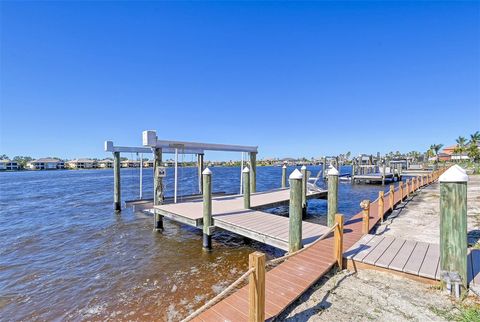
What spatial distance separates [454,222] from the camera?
11.0ft

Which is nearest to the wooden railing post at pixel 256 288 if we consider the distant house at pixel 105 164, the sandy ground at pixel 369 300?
the sandy ground at pixel 369 300

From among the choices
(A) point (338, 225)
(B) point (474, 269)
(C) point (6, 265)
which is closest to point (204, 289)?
(A) point (338, 225)

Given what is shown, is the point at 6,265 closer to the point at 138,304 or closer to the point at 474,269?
the point at 138,304

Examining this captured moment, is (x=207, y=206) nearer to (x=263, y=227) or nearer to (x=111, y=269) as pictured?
(x=263, y=227)

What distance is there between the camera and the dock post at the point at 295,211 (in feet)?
16.3

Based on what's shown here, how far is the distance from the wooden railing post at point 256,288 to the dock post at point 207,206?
4.44m

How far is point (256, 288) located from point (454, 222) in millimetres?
3074

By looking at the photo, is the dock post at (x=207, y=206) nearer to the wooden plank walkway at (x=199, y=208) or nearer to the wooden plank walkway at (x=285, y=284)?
the wooden plank walkway at (x=199, y=208)

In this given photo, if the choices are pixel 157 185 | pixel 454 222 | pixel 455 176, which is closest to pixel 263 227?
pixel 454 222

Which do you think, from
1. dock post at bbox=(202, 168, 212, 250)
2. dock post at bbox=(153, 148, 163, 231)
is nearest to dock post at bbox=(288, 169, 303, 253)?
dock post at bbox=(202, 168, 212, 250)

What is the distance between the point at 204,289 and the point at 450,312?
173 inches

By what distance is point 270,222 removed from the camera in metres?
7.05

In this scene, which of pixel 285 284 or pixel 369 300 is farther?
pixel 285 284

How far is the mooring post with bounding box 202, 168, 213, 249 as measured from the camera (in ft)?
22.9
